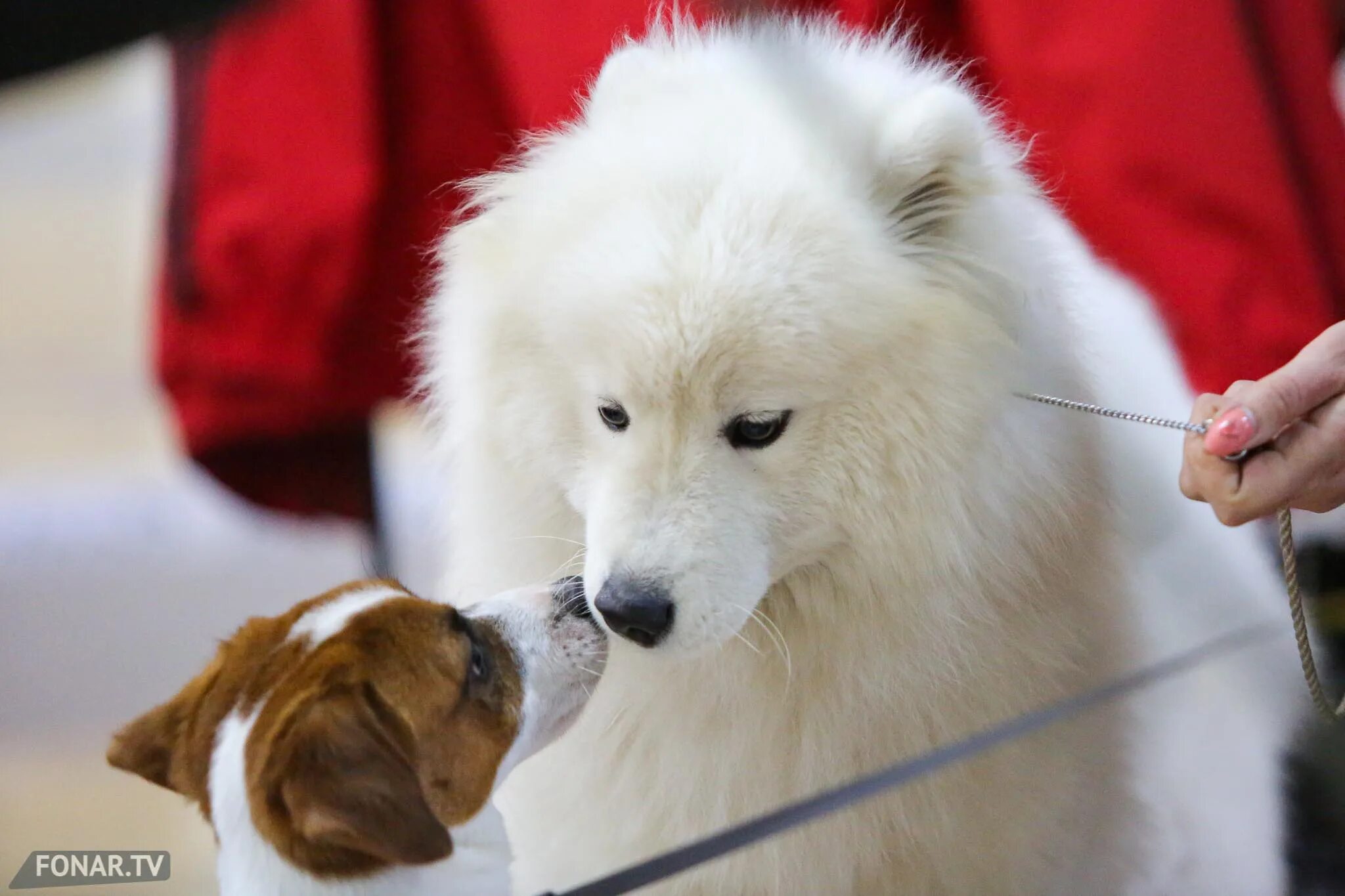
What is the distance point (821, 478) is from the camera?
0.72 metres

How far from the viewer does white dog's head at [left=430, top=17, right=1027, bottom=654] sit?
676 mm

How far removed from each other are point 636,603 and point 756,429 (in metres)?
0.15

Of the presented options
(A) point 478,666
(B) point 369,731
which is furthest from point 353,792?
(A) point 478,666

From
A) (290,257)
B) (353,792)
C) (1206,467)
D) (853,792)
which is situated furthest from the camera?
(290,257)

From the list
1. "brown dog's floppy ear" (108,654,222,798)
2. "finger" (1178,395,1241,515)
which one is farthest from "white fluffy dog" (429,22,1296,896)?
"brown dog's floppy ear" (108,654,222,798)

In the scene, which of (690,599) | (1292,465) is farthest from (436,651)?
(1292,465)

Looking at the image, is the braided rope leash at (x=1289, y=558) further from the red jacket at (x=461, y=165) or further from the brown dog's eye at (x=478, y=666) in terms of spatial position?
the brown dog's eye at (x=478, y=666)

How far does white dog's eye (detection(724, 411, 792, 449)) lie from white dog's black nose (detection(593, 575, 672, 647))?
0.39 feet

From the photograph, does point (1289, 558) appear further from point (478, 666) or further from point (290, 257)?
point (290, 257)

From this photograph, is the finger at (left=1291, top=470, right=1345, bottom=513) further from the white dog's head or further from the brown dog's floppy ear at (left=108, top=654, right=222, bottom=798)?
the brown dog's floppy ear at (left=108, top=654, right=222, bottom=798)

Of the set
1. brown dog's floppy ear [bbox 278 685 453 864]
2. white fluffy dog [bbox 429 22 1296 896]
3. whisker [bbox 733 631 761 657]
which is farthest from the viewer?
whisker [bbox 733 631 761 657]

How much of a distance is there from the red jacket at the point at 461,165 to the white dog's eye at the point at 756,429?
36 centimetres

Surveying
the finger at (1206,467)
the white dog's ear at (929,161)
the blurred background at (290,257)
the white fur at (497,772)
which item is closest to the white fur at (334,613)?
the white fur at (497,772)

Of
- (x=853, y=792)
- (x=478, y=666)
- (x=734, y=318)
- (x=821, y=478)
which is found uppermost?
(x=734, y=318)
